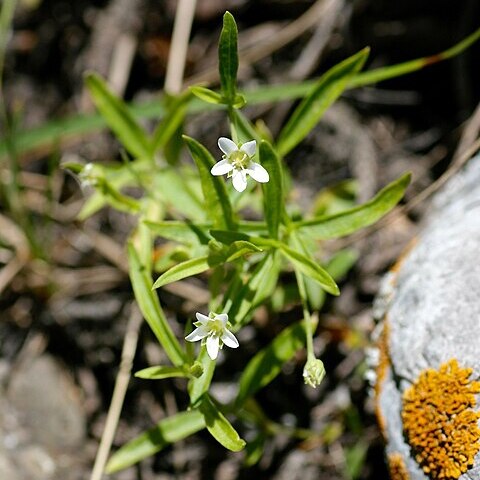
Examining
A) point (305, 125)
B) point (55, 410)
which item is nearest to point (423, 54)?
point (305, 125)

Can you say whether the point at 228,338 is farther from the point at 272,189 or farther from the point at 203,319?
the point at 272,189

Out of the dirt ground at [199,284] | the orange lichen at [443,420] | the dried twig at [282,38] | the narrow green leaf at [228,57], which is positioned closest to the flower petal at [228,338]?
the orange lichen at [443,420]

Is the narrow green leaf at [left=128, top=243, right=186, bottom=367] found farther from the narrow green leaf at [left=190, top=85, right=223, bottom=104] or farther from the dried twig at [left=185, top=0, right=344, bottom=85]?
the dried twig at [left=185, top=0, right=344, bottom=85]

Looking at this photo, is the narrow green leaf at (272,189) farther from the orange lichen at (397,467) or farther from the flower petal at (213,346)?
the orange lichen at (397,467)

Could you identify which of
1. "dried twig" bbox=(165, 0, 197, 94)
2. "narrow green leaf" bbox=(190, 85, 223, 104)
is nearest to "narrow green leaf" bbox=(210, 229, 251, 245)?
"narrow green leaf" bbox=(190, 85, 223, 104)

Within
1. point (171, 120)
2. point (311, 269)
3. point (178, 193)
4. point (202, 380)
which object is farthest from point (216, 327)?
point (171, 120)
